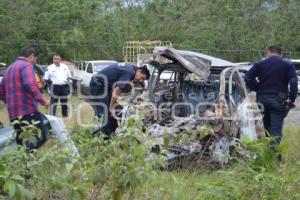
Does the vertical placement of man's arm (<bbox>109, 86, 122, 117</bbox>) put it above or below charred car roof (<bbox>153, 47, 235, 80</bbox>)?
Result: below

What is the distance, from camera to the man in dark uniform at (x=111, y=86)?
8016 millimetres

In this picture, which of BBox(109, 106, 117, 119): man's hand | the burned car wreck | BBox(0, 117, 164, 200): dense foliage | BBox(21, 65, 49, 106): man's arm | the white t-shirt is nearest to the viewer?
BBox(0, 117, 164, 200): dense foliage

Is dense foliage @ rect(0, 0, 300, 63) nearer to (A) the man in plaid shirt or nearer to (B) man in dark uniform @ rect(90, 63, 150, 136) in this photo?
(B) man in dark uniform @ rect(90, 63, 150, 136)

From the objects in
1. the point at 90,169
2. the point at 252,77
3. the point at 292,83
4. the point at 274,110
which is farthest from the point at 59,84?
the point at 90,169

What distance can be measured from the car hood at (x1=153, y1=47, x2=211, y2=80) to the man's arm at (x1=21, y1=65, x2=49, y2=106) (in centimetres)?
213

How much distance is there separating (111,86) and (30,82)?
1958 millimetres

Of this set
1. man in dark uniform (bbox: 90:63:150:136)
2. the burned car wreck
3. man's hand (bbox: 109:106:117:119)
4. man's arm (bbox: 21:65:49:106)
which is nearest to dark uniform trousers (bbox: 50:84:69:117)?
the burned car wreck

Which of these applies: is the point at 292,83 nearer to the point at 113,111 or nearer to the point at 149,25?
the point at 113,111

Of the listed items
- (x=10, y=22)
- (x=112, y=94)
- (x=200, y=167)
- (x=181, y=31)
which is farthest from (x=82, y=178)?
(x=181, y=31)

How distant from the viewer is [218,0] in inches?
1307

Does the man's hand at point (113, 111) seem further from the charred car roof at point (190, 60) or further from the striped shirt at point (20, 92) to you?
the striped shirt at point (20, 92)

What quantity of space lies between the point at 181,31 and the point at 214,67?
23440 millimetres

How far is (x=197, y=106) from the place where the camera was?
336 inches

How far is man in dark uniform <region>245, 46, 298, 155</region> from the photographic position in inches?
311
